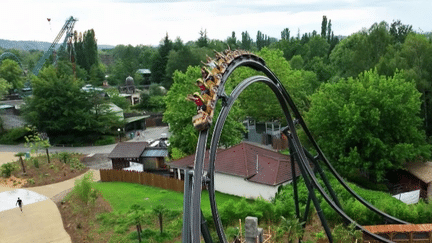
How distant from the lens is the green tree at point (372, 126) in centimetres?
2580

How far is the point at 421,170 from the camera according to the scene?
27.0 m

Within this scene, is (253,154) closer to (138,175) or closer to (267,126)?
(138,175)

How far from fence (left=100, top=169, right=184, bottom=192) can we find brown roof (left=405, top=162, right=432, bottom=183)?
16743 mm

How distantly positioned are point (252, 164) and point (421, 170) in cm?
1231

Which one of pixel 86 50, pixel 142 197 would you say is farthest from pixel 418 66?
pixel 86 50

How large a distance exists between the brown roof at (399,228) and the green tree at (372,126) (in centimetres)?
799

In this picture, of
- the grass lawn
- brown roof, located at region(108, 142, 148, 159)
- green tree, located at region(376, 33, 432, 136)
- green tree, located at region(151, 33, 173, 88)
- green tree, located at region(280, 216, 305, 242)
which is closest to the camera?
green tree, located at region(280, 216, 305, 242)

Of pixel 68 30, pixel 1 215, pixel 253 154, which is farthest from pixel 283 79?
pixel 68 30

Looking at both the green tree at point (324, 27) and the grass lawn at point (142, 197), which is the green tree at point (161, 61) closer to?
the green tree at point (324, 27)

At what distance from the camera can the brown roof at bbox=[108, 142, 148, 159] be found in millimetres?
33781

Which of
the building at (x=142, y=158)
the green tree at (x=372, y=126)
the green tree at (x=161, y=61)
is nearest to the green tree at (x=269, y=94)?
the building at (x=142, y=158)

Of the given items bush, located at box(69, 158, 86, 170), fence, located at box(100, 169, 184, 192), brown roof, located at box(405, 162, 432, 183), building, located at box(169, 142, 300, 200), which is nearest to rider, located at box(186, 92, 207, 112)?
building, located at box(169, 142, 300, 200)

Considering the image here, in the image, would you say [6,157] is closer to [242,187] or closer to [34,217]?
[34,217]

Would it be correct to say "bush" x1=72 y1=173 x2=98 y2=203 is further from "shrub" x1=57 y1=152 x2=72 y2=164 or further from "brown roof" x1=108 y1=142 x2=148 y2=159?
"shrub" x1=57 y1=152 x2=72 y2=164
